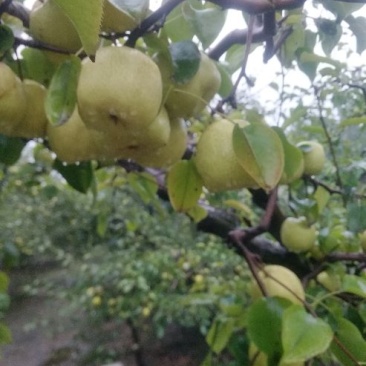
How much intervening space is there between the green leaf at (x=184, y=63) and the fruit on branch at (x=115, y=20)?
0.22 ft

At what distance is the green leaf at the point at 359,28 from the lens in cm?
81

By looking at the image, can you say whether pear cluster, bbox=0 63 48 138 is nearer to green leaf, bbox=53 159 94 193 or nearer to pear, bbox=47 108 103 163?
pear, bbox=47 108 103 163

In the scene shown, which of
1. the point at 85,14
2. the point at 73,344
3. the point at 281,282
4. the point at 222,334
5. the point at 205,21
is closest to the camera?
the point at 85,14

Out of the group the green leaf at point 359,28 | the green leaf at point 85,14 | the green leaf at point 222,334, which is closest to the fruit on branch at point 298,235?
the green leaf at point 222,334

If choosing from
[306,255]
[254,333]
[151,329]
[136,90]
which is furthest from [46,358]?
[136,90]

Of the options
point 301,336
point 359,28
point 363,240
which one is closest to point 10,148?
point 301,336

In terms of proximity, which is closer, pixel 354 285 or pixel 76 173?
pixel 354 285

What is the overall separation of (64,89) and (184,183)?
25cm

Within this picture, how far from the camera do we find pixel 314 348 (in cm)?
51

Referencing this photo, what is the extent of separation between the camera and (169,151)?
558 mm

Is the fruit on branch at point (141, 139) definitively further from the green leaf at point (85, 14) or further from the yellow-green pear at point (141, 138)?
the green leaf at point (85, 14)

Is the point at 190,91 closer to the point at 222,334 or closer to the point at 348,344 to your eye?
the point at 348,344

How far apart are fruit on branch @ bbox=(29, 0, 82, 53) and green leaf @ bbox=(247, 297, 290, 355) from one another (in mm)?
329

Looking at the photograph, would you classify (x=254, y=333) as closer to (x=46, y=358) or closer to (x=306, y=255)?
(x=306, y=255)
